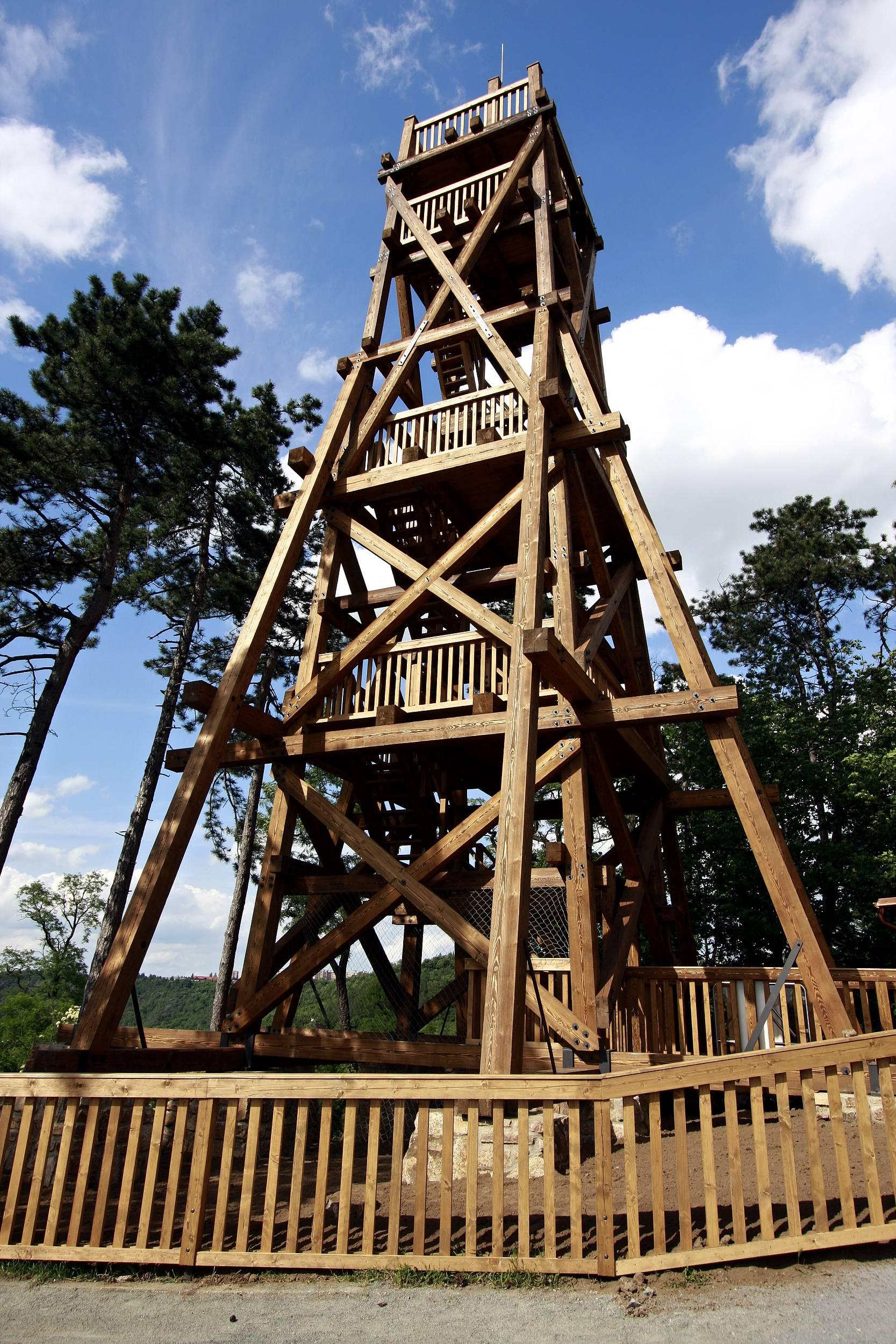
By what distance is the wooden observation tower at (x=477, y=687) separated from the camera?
6.25 meters

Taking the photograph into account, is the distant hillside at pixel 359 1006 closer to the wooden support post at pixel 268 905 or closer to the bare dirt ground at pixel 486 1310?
the wooden support post at pixel 268 905

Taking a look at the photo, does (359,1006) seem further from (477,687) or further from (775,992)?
(775,992)

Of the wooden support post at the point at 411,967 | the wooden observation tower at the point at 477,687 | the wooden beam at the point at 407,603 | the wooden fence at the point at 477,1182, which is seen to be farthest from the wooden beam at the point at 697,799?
the wooden fence at the point at 477,1182

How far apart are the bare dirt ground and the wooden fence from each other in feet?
0.35

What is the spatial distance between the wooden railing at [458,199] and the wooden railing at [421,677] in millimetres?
6081

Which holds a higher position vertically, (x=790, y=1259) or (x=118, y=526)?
(x=118, y=526)

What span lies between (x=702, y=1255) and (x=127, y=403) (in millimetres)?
13821

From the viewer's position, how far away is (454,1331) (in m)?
3.06

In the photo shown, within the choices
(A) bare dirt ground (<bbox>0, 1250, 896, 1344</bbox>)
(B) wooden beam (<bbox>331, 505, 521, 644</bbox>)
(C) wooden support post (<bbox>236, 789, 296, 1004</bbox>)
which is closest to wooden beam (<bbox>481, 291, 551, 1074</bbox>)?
(B) wooden beam (<bbox>331, 505, 521, 644</bbox>)

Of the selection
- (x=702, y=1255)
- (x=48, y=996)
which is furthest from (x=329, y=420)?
(x=48, y=996)

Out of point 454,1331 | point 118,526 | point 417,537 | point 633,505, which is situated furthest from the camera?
point 118,526

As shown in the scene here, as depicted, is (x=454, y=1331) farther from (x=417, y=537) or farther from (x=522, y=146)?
(x=522, y=146)

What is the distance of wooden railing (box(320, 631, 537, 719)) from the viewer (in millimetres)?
7992

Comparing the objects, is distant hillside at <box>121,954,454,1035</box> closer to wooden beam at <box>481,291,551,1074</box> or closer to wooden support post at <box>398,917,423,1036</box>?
wooden support post at <box>398,917,423,1036</box>
